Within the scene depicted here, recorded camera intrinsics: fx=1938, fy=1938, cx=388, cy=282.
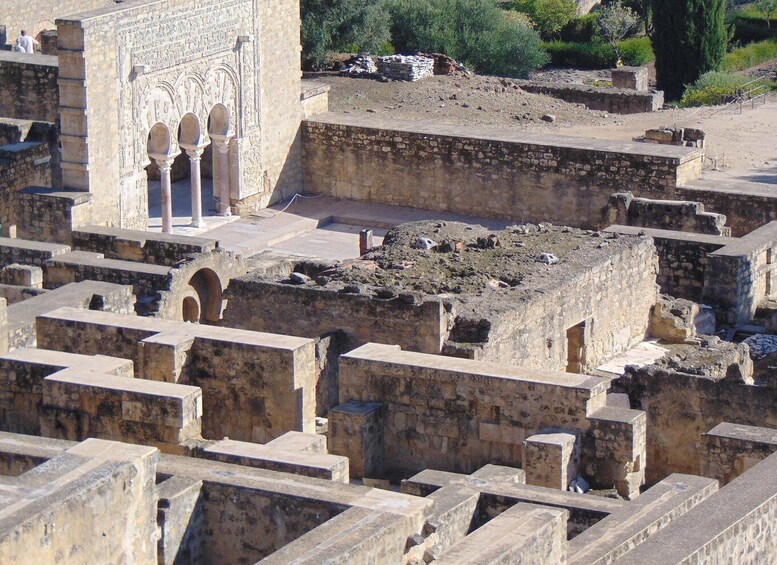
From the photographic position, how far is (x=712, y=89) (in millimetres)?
42688

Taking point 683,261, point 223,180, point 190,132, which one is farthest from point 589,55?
point 683,261

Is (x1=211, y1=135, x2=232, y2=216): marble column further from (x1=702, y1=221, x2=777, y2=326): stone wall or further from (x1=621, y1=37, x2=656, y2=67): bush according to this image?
(x1=621, y1=37, x2=656, y2=67): bush

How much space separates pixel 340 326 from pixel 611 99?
66.1ft

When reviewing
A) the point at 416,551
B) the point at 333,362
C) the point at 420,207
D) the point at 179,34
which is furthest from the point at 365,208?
the point at 416,551

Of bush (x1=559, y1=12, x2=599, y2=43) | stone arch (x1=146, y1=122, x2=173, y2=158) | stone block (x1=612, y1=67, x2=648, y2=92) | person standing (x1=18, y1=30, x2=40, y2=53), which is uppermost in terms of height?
bush (x1=559, y1=12, x2=599, y2=43)

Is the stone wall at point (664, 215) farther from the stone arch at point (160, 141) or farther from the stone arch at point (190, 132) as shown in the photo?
the stone arch at point (160, 141)

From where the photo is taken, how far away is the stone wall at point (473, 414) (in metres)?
17.7

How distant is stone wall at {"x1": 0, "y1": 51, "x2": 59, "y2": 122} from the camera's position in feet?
108

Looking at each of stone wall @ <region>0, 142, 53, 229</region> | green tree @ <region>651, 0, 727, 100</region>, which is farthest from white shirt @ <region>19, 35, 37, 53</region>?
green tree @ <region>651, 0, 727, 100</region>

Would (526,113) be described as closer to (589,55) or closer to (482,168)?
→ (482,168)

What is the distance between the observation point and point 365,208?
32562mm

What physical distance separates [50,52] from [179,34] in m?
8.14

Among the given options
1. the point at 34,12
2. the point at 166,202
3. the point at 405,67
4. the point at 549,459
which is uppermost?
the point at 34,12

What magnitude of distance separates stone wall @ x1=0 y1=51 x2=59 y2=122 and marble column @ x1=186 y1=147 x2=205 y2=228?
338 centimetres
